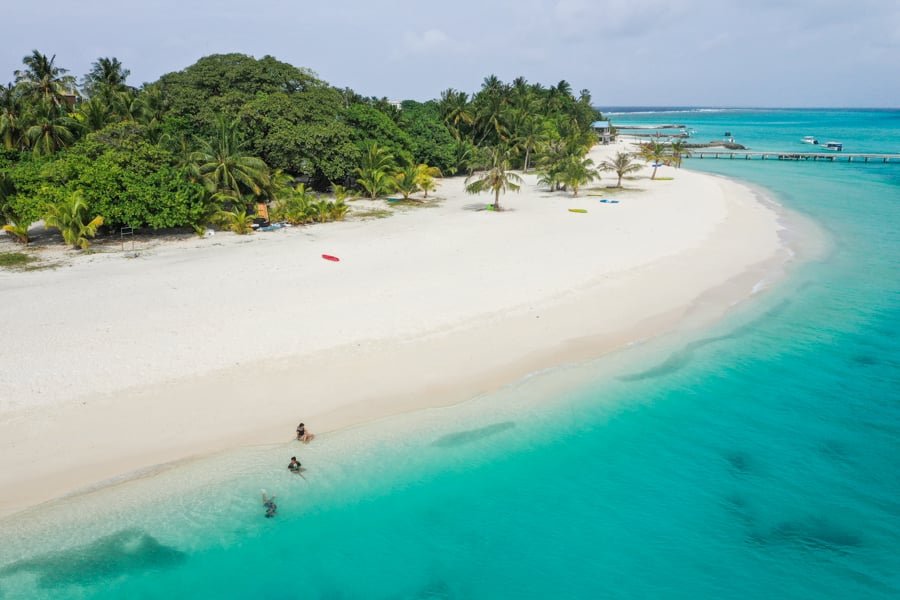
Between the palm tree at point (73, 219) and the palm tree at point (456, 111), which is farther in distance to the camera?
the palm tree at point (456, 111)

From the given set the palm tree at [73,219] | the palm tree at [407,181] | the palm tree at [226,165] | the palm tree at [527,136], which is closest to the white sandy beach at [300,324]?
the palm tree at [73,219]

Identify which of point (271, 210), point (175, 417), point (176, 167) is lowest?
point (175, 417)

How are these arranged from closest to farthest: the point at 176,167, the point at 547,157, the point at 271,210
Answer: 1. the point at 176,167
2. the point at 271,210
3. the point at 547,157

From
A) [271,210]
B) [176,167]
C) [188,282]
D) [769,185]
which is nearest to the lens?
[188,282]

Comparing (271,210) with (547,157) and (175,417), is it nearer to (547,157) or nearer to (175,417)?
(175,417)

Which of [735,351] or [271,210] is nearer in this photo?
[735,351]

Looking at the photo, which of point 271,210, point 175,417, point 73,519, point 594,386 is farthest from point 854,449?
point 271,210

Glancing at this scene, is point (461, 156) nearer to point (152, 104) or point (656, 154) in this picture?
point (656, 154)

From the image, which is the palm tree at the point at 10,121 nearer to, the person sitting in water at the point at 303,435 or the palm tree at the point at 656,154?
the person sitting in water at the point at 303,435
